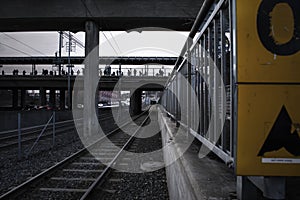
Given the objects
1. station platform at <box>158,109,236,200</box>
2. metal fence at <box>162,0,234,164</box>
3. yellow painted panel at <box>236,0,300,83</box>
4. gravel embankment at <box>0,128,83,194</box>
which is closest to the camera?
yellow painted panel at <box>236,0,300,83</box>

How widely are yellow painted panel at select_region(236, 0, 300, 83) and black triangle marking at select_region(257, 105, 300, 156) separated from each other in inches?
9.0

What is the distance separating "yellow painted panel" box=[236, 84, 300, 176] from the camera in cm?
165

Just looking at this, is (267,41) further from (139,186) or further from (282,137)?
(139,186)

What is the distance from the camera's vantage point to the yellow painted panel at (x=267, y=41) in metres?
1.64

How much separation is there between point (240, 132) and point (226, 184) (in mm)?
1043

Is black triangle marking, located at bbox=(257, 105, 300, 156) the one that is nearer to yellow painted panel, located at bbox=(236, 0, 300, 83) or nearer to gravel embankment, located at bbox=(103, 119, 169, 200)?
yellow painted panel, located at bbox=(236, 0, 300, 83)

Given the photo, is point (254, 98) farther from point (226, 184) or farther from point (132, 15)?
point (132, 15)

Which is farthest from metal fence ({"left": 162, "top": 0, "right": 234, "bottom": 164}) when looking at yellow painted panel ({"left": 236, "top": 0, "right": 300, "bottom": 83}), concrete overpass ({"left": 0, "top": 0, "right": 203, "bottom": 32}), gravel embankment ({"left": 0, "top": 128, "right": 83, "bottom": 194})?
concrete overpass ({"left": 0, "top": 0, "right": 203, "bottom": 32})

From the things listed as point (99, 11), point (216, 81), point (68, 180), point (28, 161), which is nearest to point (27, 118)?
point (99, 11)

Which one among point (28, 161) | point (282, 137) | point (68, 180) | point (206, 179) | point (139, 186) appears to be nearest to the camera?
point (282, 137)

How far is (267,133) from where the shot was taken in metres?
1.67

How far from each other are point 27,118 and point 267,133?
2033cm

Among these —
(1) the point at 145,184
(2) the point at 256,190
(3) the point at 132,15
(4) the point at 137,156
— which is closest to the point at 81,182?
(1) the point at 145,184

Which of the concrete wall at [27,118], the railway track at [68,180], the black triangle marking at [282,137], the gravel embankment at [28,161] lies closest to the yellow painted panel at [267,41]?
the black triangle marking at [282,137]
